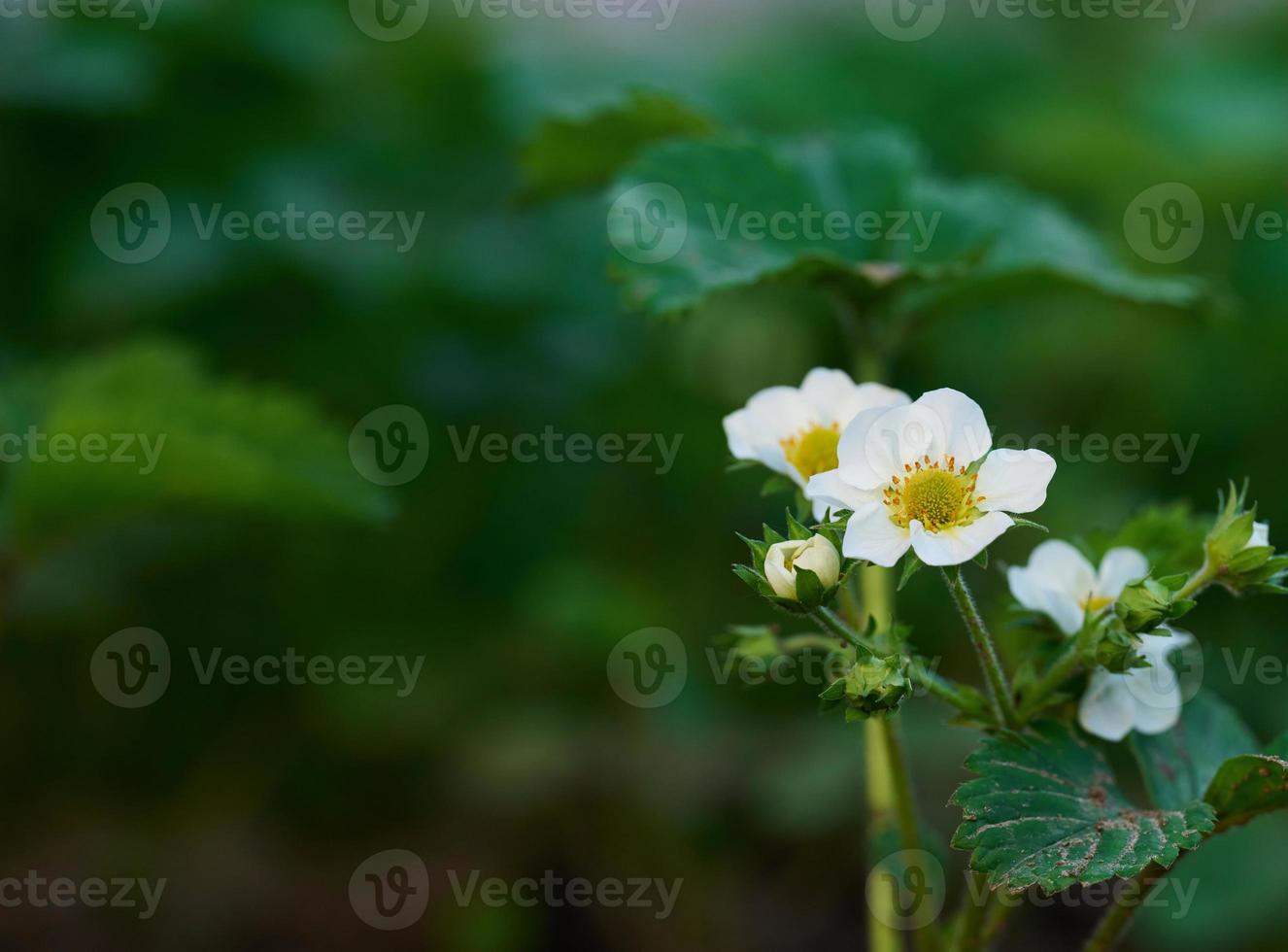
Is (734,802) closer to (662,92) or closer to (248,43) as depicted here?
(662,92)

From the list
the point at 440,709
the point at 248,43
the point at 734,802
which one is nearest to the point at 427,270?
the point at 248,43

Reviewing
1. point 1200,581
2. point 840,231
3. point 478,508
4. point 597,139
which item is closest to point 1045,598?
point 1200,581

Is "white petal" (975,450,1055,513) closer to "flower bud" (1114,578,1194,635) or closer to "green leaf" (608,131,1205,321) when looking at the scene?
"flower bud" (1114,578,1194,635)

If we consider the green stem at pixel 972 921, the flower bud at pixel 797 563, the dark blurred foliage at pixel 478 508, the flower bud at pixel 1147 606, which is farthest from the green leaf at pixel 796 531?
the dark blurred foliage at pixel 478 508

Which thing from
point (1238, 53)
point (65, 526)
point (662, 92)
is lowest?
point (65, 526)

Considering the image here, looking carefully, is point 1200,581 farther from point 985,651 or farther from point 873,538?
point 873,538

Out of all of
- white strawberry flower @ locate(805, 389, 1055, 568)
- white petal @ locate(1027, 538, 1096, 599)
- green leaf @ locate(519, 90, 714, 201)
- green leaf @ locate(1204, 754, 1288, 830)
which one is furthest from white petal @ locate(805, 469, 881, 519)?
green leaf @ locate(519, 90, 714, 201)
